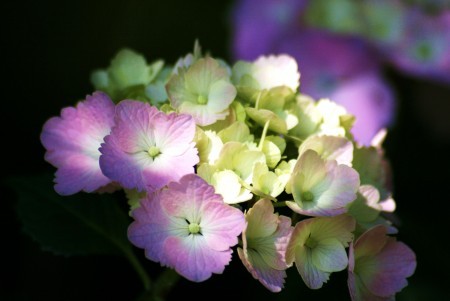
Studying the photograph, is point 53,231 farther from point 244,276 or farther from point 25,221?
point 244,276

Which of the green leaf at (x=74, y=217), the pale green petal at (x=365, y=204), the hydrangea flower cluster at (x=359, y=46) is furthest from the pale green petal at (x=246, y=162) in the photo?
the hydrangea flower cluster at (x=359, y=46)

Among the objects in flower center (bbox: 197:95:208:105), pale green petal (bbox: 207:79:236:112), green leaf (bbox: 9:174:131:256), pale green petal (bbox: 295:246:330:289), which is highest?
pale green petal (bbox: 207:79:236:112)

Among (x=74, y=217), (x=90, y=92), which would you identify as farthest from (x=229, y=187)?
(x=90, y=92)

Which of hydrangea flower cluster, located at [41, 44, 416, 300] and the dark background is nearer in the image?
hydrangea flower cluster, located at [41, 44, 416, 300]

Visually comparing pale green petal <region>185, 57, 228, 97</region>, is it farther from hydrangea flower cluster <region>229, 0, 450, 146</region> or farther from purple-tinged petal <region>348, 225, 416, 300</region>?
hydrangea flower cluster <region>229, 0, 450, 146</region>

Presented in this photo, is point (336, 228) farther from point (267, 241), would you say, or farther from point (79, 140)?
point (79, 140)

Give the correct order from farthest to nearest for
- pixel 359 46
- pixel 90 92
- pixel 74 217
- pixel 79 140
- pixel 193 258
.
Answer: pixel 90 92 → pixel 359 46 → pixel 74 217 → pixel 79 140 → pixel 193 258

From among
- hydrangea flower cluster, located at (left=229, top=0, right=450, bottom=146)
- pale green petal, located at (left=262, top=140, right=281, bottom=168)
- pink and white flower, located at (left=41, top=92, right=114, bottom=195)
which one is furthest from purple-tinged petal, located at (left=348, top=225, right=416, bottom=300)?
hydrangea flower cluster, located at (left=229, top=0, right=450, bottom=146)
